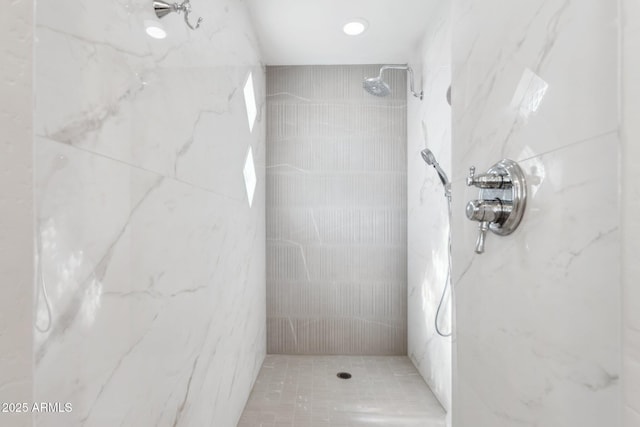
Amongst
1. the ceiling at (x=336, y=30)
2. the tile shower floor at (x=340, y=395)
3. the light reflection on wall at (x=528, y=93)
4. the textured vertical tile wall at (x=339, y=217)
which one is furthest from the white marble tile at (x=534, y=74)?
the textured vertical tile wall at (x=339, y=217)

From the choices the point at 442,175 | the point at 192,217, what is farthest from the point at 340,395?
the point at 192,217

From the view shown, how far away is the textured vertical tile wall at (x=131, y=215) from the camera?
56cm

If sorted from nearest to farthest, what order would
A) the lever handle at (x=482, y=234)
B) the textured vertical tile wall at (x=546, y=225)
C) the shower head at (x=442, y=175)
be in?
the textured vertical tile wall at (x=546, y=225) < the lever handle at (x=482, y=234) < the shower head at (x=442, y=175)

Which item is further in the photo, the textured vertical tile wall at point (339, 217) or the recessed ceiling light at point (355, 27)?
the textured vertical tile wall at point (339, 217)

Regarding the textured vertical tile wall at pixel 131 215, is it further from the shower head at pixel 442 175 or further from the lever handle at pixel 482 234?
the shower head at pixel 442 175

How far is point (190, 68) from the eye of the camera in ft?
3.76

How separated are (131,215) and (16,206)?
17.9 inches

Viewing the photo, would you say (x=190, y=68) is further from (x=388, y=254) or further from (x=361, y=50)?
(x=388, y=254)

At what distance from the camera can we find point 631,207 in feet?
1.36

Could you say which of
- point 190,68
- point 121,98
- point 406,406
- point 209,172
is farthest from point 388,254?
point 121,98

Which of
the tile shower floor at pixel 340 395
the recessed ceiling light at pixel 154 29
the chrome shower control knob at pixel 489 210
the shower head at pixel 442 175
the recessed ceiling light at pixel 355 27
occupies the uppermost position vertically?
the recessed ceiling light at pixel 355 27

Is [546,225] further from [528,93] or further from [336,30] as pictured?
[336,30]

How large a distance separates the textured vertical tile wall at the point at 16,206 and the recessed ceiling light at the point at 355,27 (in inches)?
85.7

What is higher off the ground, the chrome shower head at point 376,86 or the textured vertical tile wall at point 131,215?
the chrome shower head at point 376,86
